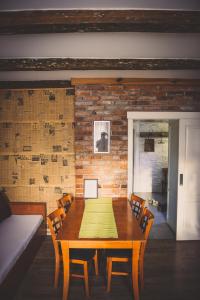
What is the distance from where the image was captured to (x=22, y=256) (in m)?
2.85

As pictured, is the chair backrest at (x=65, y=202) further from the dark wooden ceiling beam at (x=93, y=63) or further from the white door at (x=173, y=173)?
the white door at (x=173, y=173)

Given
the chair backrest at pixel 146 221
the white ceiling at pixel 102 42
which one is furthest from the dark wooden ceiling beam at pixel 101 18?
the chair backrest at pixel 146 221

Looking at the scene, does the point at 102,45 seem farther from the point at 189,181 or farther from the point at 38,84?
the point at 189,181

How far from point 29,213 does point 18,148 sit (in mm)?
1212

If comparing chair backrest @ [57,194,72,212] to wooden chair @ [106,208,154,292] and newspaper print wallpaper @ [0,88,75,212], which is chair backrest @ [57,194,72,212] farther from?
wooden chair @ [106,208,154,292]

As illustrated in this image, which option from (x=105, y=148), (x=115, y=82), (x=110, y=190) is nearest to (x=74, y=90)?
(x=115, y=82)

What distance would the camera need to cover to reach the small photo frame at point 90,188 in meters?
4.07

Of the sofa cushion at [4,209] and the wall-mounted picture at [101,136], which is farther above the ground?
the wall-mounted picture at [101,136]

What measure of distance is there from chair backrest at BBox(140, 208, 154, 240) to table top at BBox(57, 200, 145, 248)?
77 millimetres

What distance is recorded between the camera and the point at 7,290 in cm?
238

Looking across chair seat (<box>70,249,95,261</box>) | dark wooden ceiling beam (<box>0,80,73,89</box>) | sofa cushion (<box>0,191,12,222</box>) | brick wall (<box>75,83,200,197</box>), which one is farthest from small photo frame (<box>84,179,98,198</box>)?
dark wooden ceiling beam (<box>0,80,73,89</box>)

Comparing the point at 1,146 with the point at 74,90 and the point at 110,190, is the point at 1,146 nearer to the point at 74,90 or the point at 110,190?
the point at 74,90

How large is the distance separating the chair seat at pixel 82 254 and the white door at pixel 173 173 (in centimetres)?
219

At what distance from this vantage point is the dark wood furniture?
2.38m
